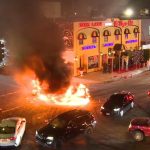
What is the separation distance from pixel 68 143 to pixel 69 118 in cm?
167

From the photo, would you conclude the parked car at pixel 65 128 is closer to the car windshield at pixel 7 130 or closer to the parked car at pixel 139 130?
the car windshield at pixel 7 130

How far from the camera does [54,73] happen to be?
36.1 metres

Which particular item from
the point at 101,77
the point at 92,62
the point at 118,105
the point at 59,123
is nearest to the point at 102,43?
the point at 92,62

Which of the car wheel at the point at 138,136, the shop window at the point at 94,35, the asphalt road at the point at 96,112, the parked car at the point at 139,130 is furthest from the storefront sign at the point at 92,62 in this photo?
the car wheel at the point at 138,136

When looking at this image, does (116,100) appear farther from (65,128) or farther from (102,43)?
(102,43)

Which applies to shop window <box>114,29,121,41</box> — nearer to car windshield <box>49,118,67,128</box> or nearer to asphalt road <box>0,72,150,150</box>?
asphalt road <box>0,72,150,150</box>

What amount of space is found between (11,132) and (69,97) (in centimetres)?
1138

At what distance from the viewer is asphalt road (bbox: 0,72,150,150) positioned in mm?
22844

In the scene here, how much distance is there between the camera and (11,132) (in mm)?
22484

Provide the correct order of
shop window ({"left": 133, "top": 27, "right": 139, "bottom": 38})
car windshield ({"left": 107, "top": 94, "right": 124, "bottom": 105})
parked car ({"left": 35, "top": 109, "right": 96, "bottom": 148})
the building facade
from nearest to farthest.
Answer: parked car ({"left": 35, "top": 109, "right": 96, "bottom": 148}), car windshield ({"left": 107, "top": 94, "right": 124, "bottom": 105}), the building facade, shop window ({"left": 133, "top": 27, "right": 139, "bottom": 38})

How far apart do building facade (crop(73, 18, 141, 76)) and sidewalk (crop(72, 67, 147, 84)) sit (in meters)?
1.25

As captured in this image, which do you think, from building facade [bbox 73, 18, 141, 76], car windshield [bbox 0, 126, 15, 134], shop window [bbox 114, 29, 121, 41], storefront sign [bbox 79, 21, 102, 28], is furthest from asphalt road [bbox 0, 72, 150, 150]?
storefront sign [bbox 79, 21, 102, 28]

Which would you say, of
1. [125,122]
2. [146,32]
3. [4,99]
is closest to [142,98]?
[125,122]

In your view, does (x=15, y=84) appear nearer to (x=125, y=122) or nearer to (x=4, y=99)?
(x=4, y=99)
